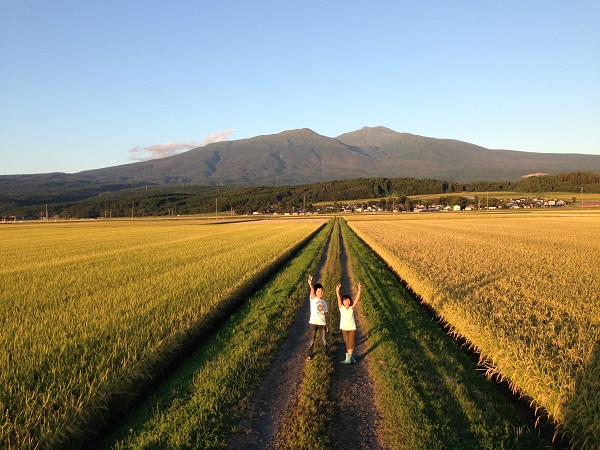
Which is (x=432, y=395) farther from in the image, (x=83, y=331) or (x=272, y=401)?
(x=83, y=331)

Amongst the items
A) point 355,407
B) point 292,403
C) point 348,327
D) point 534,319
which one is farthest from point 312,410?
point 534,319

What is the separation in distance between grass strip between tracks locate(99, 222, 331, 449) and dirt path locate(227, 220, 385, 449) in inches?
8.8

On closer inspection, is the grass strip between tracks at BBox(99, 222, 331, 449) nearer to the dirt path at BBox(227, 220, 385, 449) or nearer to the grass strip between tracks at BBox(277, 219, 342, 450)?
the dirt path at BBox(227, 220, 385, 449)

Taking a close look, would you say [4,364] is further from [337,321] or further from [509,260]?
[509,260]

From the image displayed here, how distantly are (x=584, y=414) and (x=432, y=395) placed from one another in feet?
6.72

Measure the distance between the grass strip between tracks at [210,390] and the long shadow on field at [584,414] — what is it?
467 centimetres

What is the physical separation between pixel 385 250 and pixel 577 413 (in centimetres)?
1990

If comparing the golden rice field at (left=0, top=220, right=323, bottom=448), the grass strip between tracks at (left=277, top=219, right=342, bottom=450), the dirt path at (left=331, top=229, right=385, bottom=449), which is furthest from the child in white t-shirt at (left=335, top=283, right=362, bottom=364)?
the golden rice field at (left=0, top=220, right=323, bottom=448)

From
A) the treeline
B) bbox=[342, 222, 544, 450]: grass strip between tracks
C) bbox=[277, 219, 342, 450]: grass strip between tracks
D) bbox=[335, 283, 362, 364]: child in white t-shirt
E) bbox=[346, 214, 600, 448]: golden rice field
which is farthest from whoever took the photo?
the treeline

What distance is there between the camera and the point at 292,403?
6195 mm

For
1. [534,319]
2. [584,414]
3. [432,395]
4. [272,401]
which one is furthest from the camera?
[534,319]

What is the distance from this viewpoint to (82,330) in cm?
862

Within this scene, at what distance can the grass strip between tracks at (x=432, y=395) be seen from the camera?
5.23 m

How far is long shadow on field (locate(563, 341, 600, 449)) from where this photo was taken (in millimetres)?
4926
